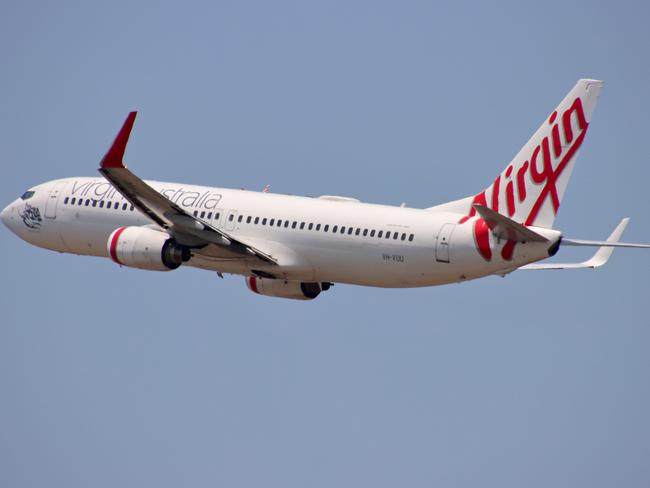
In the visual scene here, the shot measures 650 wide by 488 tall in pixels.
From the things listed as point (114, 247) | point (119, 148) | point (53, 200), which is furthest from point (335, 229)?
point (53, 200)

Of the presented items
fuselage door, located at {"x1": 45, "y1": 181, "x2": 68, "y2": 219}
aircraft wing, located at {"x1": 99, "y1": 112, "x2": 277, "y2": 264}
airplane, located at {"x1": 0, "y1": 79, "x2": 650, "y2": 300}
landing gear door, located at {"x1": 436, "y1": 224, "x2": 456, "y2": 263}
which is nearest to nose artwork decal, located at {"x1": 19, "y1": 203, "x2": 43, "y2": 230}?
fuselage door, located at {"x1": 45, "y1": 181, "x2": 68, "y2": 219}

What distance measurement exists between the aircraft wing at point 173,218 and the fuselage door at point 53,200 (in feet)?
28.0

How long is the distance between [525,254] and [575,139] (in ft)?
17.0

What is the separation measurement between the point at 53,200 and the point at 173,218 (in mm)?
9705

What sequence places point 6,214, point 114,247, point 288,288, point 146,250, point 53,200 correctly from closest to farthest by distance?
point 146,250
point 114,247
point 288,288
point 53,200
point 6,214

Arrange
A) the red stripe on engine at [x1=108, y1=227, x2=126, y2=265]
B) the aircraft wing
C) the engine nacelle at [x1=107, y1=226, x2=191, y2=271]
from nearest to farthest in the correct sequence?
1. the aircraft wing
2. the engine nacelle at [x1=107, y1=226, x2=191, y2=271]
3. the red stripe on engine at [x1=108, y1=227, x2=126, y2=265]

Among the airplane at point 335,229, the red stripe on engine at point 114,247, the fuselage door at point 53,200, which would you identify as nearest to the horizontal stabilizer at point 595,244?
the airplane at point 335,229

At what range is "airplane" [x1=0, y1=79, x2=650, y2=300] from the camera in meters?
66.5

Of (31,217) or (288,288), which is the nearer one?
(288,288)

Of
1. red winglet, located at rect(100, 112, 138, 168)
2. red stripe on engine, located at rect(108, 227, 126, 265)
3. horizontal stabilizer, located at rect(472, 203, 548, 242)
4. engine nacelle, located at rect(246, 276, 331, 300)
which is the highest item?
horizontal stabilizer, located at rect(472, 203, 548, 242)

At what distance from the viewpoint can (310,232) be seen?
7012 cm

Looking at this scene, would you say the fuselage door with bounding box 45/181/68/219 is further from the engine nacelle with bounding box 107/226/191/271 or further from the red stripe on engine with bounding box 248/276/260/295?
the red stripe on engine with bounding box 248/276/260/295

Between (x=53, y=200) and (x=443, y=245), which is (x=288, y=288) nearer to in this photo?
(x=443, y=245)

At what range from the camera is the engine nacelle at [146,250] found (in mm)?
70250
